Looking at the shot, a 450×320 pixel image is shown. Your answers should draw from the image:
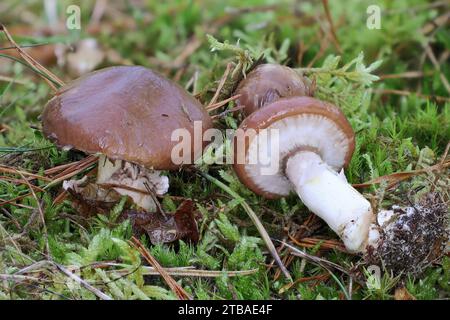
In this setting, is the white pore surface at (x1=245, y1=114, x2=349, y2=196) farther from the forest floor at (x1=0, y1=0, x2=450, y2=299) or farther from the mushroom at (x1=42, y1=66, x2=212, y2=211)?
the mushroom at (x1=42, y1=66, x2=212, y2=211)

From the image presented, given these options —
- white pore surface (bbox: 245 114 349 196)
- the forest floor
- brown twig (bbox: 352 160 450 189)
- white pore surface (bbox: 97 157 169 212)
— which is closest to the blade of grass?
the forest floor

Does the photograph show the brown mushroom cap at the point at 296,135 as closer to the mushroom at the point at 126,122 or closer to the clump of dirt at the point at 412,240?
the mushroom at the point at 126,122

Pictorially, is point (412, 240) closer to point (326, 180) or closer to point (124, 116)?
point (326, 180)

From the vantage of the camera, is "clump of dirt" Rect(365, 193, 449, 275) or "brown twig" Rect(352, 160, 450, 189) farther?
"brown twig" Rect(352, 160, 450, 189)

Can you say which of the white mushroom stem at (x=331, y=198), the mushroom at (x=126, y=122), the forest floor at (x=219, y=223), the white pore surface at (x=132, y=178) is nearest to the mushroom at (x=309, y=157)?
the white mushroom stem at (x=331, y=198)

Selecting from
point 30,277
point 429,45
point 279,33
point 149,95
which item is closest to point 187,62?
point 279,33
